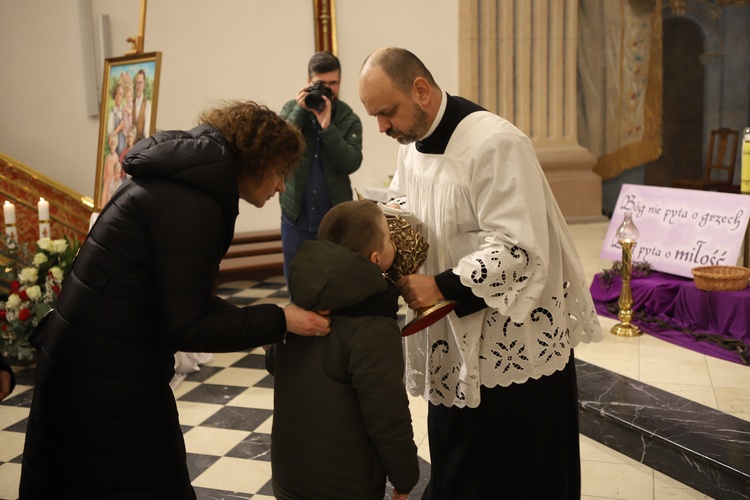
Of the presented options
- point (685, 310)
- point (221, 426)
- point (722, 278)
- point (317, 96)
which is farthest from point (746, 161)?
point (221, 426)

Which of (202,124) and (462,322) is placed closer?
(202,124)

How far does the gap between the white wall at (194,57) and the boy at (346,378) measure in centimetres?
532

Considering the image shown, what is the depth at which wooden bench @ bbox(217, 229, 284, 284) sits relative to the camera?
24.3ft

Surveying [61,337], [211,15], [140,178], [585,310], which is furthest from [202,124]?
[211,15]

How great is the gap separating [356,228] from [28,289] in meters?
3.61

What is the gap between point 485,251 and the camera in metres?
2.04

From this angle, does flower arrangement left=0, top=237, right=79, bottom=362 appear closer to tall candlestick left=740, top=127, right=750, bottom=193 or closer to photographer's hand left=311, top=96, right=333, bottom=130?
photographer's hand left=311, top=96, right=333, bottom=130

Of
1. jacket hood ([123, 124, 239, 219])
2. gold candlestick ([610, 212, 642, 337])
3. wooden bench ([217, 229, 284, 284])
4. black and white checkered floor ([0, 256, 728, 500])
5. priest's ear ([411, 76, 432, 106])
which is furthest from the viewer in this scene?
wooden bench ([217, 229, 284, 284])

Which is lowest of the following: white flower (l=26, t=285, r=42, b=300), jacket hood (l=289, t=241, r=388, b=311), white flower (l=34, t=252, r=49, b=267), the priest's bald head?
white flower (l=26, t=285, r=42, b=300)

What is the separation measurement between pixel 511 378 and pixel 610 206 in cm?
1025

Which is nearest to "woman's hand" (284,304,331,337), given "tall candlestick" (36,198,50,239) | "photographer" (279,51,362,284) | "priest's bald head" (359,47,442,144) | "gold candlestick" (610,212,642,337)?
"priest's bald head" (359,47,442,144)

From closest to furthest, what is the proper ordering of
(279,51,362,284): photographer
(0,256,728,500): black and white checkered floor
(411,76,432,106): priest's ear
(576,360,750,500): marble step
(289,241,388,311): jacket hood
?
1. (289,241,388,311): jacket hood
2. (411,76,432,106): priest's ear
3. (576,360,750,500): marble step
4. (0,256,728,500): black and white checkered floor
5. (279,51,362,284): photographer

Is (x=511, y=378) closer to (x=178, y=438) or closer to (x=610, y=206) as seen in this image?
(x=178, y=438)

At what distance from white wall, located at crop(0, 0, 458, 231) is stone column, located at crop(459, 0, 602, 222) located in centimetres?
57
